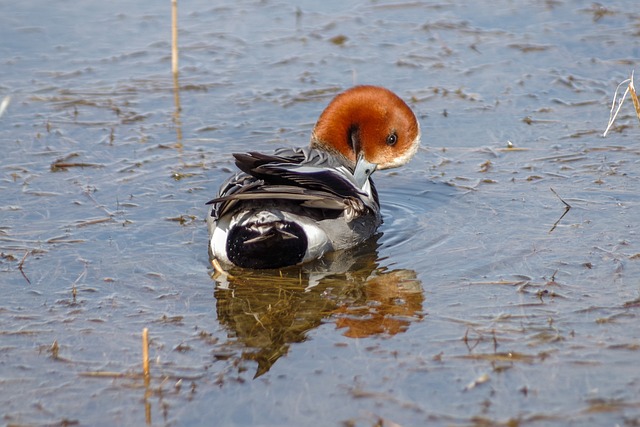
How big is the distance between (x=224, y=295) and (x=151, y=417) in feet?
4.73

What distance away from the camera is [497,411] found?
3840 millimetres

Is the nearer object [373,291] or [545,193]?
[373,291]

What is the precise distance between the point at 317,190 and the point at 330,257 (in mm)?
599

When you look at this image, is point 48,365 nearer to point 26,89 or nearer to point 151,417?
point 151,417

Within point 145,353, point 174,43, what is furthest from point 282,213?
point 174,43

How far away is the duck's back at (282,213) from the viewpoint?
5449 millimetres

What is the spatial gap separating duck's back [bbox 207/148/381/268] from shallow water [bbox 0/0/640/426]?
149 millimetres

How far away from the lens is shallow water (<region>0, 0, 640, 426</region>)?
13.5 ft

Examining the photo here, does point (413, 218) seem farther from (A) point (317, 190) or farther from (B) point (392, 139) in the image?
(A) point (317, 190)

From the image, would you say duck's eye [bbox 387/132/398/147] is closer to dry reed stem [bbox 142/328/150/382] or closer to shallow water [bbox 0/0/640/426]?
shallow water [bbox 0/0/640/426]

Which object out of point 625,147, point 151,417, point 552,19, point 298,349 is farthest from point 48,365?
point 552,19

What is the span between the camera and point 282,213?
18.4ft

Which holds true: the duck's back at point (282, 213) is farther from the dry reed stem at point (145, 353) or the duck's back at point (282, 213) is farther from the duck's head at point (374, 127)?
the dry reed stem at point (145, 353)

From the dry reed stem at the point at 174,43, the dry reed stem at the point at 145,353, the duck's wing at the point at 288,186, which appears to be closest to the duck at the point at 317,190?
the duck's wing at the point at 288,186
